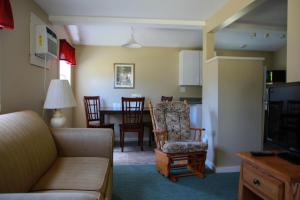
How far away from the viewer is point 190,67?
5387mm

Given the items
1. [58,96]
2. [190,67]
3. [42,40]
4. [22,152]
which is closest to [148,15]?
[42,40]

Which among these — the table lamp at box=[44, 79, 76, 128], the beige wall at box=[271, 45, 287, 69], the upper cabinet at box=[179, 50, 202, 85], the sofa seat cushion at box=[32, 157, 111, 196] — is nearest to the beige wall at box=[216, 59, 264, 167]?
the sofa seat cushion at box=[32, 157, 111, 196]

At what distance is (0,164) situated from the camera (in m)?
1.24

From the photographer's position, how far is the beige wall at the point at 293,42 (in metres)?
1.83

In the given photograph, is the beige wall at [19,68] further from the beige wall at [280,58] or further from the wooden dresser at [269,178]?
the beige wall at [280,58]

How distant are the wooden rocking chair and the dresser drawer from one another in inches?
43.8

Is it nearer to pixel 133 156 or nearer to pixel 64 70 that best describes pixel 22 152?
pixel 133 156

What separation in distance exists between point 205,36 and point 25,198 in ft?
11.0

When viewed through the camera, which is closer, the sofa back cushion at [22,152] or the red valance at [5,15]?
the sofa back cushion at [22,152]

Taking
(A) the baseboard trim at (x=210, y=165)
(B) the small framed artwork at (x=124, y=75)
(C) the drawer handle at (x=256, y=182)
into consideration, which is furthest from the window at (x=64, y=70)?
(C) the drawer handle at (x=256, y=182)

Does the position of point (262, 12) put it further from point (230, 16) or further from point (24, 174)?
point (24, 174)

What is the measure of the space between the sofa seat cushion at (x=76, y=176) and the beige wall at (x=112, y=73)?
3366 mm

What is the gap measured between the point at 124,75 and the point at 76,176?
393 cm

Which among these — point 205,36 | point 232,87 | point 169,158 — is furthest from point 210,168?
point 205,36
